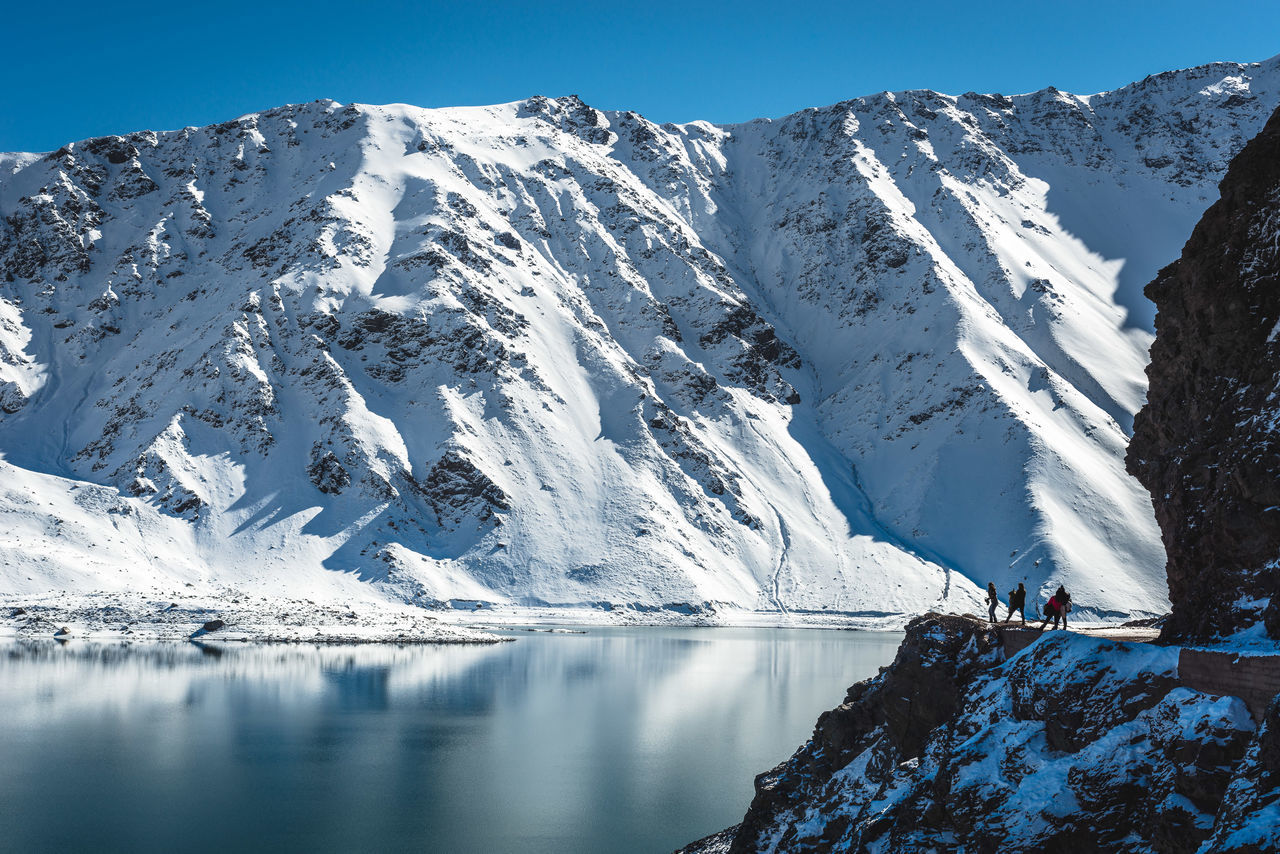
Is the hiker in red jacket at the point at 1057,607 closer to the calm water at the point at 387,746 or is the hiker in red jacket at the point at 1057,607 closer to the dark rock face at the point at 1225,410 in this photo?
the dark rock face at the point at 1225,410

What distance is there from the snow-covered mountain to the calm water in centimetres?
4264

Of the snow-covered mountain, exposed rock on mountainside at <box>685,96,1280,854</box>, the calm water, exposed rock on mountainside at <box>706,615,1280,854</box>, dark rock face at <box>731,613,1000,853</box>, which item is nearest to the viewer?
exposed rock on mountainside at <box>706,615,1280,854</box>

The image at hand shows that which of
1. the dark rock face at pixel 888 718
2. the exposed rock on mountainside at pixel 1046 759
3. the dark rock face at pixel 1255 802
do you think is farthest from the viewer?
the dark rock face at pixel 888 718

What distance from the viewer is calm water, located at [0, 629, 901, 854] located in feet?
117

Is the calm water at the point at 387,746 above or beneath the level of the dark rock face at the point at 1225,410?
beneath

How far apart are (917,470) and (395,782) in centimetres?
12583

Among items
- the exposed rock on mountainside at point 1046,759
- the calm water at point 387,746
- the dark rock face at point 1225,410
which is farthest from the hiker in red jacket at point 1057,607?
the calm water at point 387,746

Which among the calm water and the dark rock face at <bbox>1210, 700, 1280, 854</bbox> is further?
the calm water

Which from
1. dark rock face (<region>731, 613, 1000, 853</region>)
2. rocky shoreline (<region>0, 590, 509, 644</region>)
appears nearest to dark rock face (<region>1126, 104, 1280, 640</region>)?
dark rock face (<region>731, 613, 1000, 853</region>)

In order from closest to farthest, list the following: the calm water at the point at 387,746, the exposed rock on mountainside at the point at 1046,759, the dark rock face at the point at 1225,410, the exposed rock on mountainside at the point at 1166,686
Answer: the exposed rock on mountainside at the point at 1046,759 < the exposed rock on mountainside at the point at 1166,686 < the dark rock face at the point at 1225,410 < the calm water at the point at 387,746

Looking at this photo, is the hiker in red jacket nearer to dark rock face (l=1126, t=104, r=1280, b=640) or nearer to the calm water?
dark rock face (l=1126, t=104, r=1280, b=640)

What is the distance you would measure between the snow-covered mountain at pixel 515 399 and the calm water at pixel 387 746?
42.6m

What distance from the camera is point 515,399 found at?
486 feet

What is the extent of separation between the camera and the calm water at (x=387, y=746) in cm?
3578
